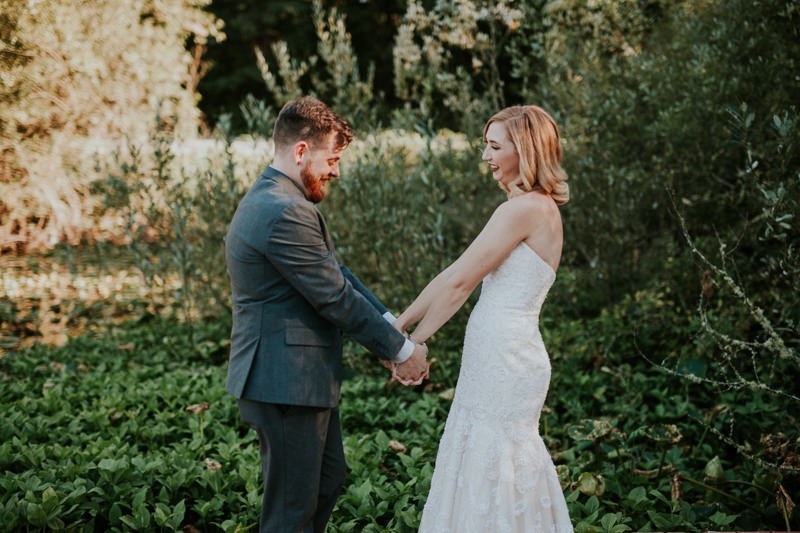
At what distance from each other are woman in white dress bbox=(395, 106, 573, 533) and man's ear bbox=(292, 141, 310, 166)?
28.0 inches

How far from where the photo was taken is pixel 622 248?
20.8ft

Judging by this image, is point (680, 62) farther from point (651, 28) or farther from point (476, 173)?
Answer: point (476, 173)

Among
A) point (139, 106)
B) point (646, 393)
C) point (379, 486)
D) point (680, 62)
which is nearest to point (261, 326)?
point (379, 486)

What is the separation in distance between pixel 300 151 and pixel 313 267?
0.46m

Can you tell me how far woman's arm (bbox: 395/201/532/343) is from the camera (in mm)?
3010

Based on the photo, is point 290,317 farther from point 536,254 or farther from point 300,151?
point 536,254

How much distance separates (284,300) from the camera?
2848mm

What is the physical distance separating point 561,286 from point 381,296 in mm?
1412

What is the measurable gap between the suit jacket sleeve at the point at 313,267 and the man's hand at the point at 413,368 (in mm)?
305

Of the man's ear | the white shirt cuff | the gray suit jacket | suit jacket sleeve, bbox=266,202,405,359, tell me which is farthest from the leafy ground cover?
the man's ear

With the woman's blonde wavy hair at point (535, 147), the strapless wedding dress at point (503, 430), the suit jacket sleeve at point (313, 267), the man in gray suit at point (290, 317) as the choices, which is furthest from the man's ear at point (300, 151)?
the strapless wedding dress at point (503, 430)

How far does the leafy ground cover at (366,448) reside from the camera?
343 centimetres

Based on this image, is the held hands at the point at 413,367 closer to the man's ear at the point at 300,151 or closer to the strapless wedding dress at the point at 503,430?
→ the strapless wedding dress at the point at 503,430

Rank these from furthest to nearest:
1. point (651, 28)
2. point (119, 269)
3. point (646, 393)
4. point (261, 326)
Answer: point (119, 269) → point (651, 28) → point (646, 393) → point (261, 326)
